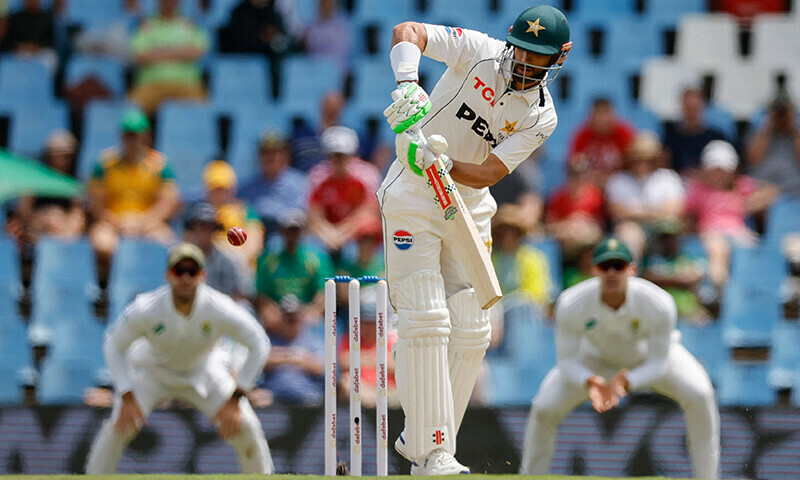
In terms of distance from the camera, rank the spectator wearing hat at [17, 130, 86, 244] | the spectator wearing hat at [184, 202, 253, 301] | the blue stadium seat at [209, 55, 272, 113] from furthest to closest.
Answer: the blue stadium seat at [209, 55, 272, 113]
the spectator wearing hat at [17, 130, 86, 244]
the spectator wearing hat at [184, 202, 253, 301]

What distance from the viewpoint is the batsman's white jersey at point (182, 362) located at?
691 cm

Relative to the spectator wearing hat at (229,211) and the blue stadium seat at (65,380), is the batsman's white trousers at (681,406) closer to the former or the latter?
the spectator wearing hat at (229,211)

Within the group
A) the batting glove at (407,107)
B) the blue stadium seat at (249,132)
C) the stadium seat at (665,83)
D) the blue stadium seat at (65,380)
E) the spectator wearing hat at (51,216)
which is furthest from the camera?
the stadium seat at (665,83)

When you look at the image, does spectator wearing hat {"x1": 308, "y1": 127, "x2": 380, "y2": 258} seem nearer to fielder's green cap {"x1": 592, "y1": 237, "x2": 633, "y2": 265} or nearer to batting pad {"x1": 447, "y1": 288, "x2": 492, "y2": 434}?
fielder's green cap {"x1": 592, "y1": 237, "x2": 633, "y2": 265}

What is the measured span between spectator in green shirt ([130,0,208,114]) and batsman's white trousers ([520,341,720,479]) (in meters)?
4.81

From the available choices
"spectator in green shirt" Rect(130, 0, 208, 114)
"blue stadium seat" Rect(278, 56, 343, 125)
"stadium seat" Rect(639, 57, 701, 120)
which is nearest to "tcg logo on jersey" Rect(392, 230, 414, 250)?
"blue stadium seat" Rect(278, 56, 343, 125)

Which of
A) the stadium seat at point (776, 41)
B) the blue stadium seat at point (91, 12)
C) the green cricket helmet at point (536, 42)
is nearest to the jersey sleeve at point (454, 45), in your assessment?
the green cricket helmet at point (536, 42)

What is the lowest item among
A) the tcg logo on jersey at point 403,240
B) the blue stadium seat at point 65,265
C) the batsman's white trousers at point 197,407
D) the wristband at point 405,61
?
the batsman's white trousers at point 197,407

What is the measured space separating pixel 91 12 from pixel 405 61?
7124 millimetres

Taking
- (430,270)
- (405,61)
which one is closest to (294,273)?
(430,270)

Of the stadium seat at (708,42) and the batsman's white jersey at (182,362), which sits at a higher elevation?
the stadium seat at (708,42)

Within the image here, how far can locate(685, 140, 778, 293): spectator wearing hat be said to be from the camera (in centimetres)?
891

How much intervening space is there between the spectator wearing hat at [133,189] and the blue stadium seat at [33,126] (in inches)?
37.3

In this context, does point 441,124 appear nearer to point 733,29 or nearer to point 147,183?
point 147,183
